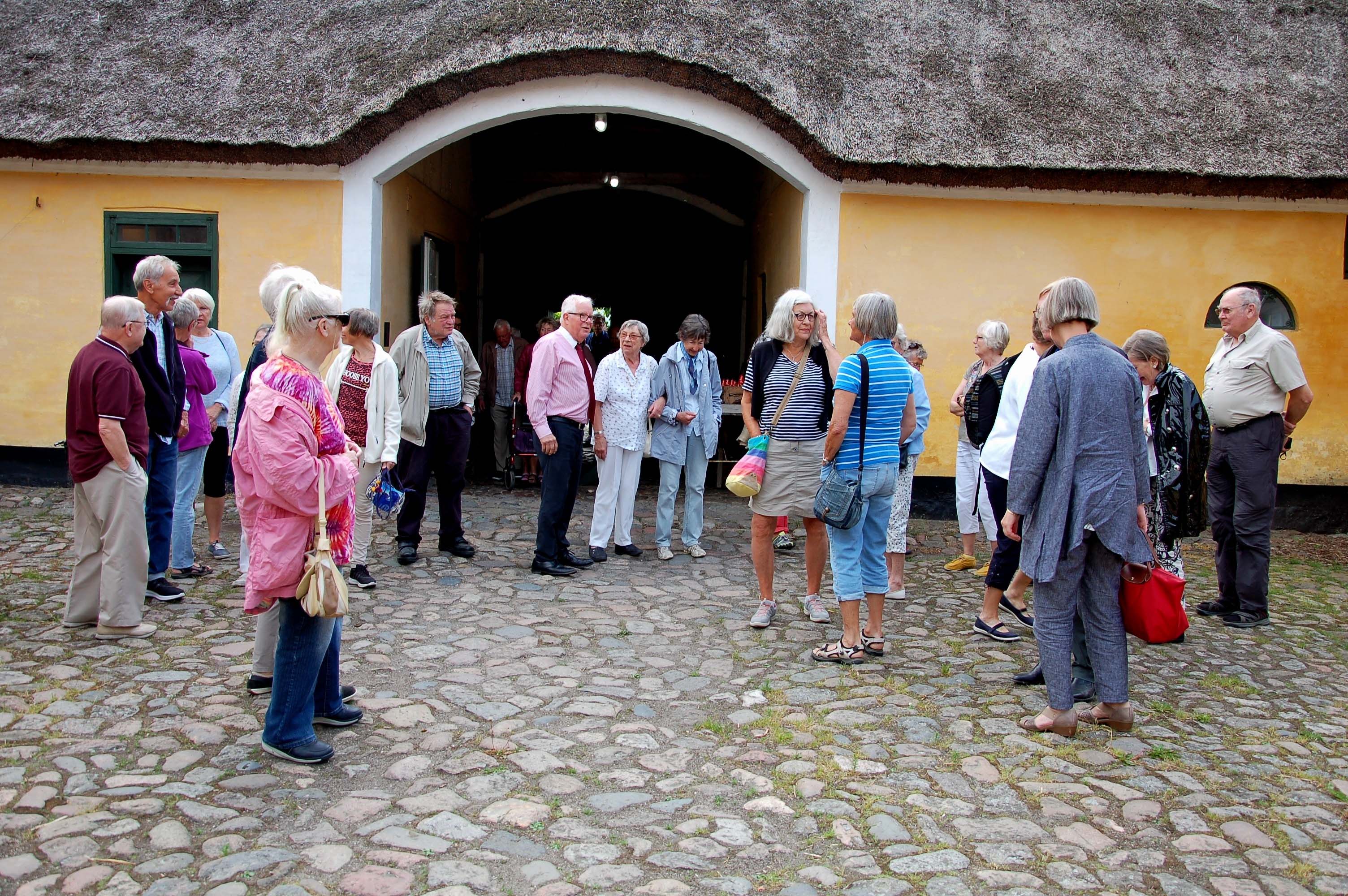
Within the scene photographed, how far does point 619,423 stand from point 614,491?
1.54 feet

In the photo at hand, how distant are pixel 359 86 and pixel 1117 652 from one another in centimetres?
775

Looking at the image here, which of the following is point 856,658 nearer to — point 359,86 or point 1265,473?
point 1265,473

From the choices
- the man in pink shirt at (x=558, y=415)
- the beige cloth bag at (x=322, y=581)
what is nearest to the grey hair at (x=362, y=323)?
the man in pink shirt at (x=558, y=415)

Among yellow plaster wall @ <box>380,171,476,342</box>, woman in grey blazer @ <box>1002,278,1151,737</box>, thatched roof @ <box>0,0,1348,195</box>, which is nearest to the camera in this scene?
woman in grey blazer @ <box>1002,278,1151,737</box>

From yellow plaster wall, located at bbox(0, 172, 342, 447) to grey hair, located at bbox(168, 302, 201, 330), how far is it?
3.27 m

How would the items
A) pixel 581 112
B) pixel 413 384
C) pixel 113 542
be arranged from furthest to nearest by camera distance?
pixel 581 112
pixel 413 384
pixel 113 542

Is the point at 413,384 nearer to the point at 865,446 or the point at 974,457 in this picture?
the point at 865,446

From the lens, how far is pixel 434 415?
6859 millimetres

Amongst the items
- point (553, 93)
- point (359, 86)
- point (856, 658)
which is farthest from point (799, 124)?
point (856, 658)

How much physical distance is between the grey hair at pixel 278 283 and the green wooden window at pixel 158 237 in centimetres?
615

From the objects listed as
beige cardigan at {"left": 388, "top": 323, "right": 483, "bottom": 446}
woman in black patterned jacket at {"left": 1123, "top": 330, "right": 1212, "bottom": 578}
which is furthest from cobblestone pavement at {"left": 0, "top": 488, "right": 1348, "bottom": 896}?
beige cardigan at {"left": 388, "top": 323, "right": 483, "bottom": 446}

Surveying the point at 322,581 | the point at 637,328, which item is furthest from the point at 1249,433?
the point at 322,581

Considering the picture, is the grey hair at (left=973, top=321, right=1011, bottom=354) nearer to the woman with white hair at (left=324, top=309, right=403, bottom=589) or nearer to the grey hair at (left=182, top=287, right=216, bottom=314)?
the woman with white hair at (left=324, top=309, right=403, bottom=589)

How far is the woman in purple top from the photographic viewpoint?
6.11 m
